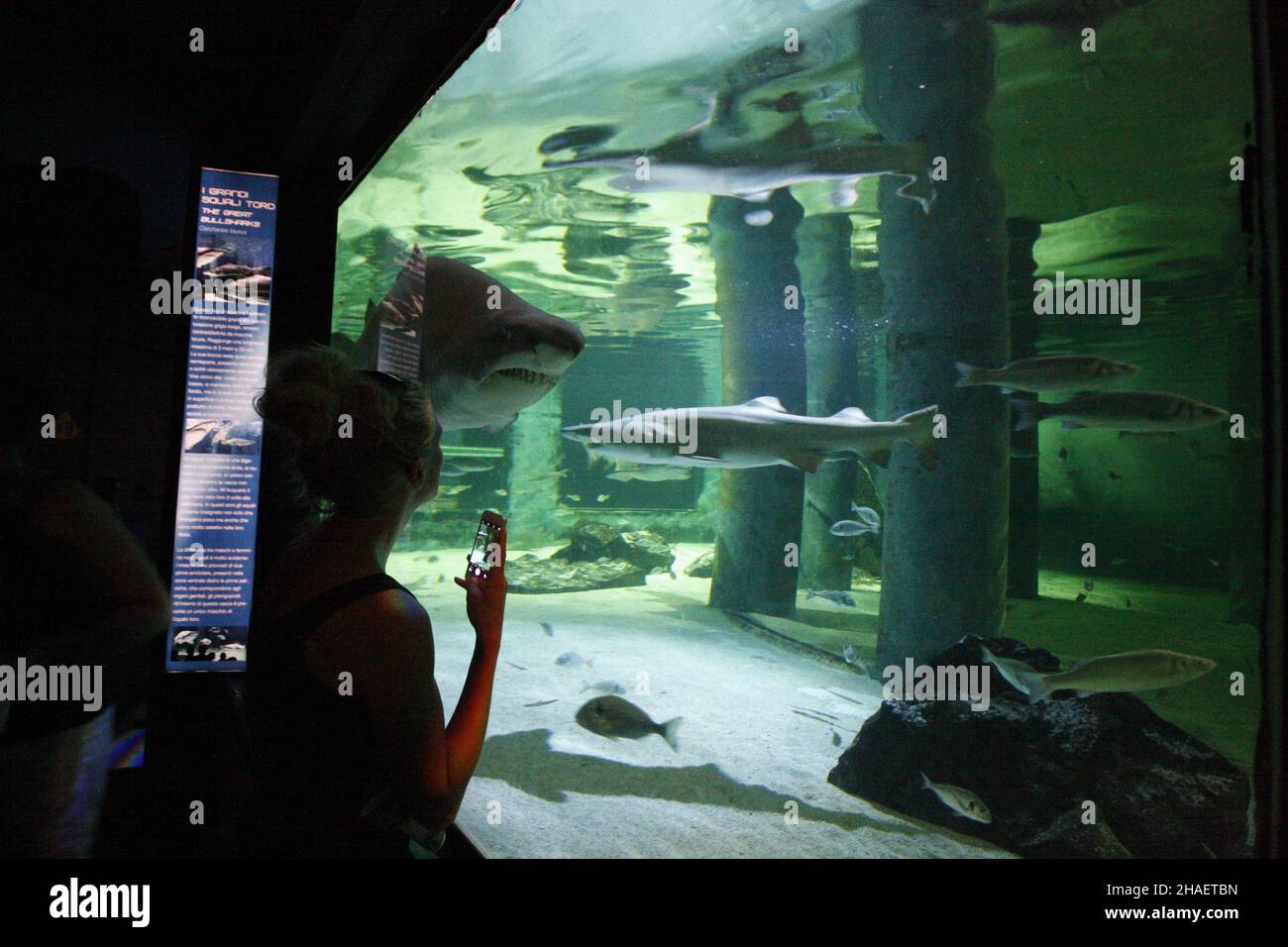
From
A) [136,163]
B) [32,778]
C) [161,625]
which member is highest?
[136,163]

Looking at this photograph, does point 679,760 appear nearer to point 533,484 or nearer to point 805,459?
point 805,459

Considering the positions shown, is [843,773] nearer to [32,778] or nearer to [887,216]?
[32,778]

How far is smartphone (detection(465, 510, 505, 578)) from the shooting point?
1836mm

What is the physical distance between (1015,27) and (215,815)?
416 inches

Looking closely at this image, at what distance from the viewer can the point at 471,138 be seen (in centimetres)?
1062

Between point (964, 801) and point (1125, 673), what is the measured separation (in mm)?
1161

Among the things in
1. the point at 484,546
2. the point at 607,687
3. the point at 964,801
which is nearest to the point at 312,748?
the point at 484,546

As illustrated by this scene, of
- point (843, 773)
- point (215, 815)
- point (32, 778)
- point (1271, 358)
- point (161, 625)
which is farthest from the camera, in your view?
point (843, 773)

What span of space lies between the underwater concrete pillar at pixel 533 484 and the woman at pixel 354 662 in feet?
62.3

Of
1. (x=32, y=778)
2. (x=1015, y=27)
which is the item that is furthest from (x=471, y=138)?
(x=32, y=778)

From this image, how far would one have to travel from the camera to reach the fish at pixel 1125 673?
355 centimetres

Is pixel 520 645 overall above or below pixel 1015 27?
below

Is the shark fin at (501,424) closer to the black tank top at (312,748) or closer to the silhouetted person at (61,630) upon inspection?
the silhouetted person at (61,630)

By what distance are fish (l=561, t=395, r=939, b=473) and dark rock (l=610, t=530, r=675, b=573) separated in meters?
7.97
